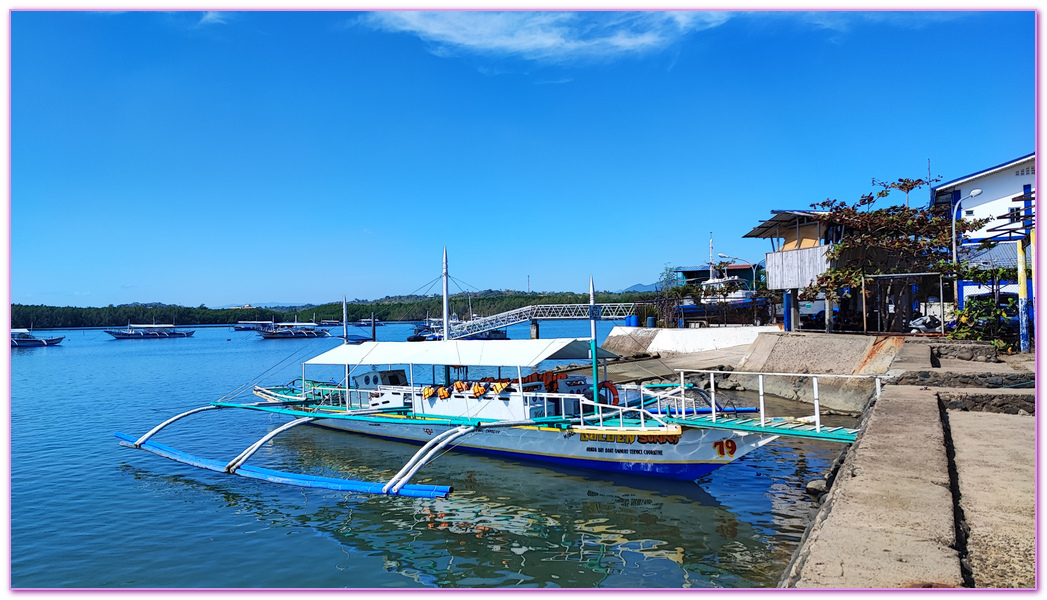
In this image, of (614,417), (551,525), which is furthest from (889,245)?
(551,525)

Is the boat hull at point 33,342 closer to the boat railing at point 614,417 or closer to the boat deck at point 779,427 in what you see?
the boat railing at point 614,417

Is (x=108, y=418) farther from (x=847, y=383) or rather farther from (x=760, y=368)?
(x=847, y=383)

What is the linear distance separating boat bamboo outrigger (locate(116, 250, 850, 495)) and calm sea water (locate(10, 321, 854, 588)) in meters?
0.42

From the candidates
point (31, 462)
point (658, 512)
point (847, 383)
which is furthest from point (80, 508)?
point (847, 383)

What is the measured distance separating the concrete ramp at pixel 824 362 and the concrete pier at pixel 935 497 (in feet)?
31.6

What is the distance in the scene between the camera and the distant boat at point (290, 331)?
400 feet

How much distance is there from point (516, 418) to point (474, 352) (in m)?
2.43

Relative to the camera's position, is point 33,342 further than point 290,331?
No

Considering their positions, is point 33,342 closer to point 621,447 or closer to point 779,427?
point 621,447

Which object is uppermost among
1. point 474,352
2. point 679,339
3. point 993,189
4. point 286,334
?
point 993,189

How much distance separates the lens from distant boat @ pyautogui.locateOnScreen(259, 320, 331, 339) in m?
122

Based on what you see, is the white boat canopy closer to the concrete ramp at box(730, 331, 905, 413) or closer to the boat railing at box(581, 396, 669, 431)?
the boat railing at box(581, 396, 669, 431)

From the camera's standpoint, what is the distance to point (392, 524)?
44.5ft

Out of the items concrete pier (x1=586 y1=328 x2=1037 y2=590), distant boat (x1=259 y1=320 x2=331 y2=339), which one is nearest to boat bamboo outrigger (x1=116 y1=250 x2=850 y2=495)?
concrete pier (x1=586 y1=328 x2=1037 y2=590)
